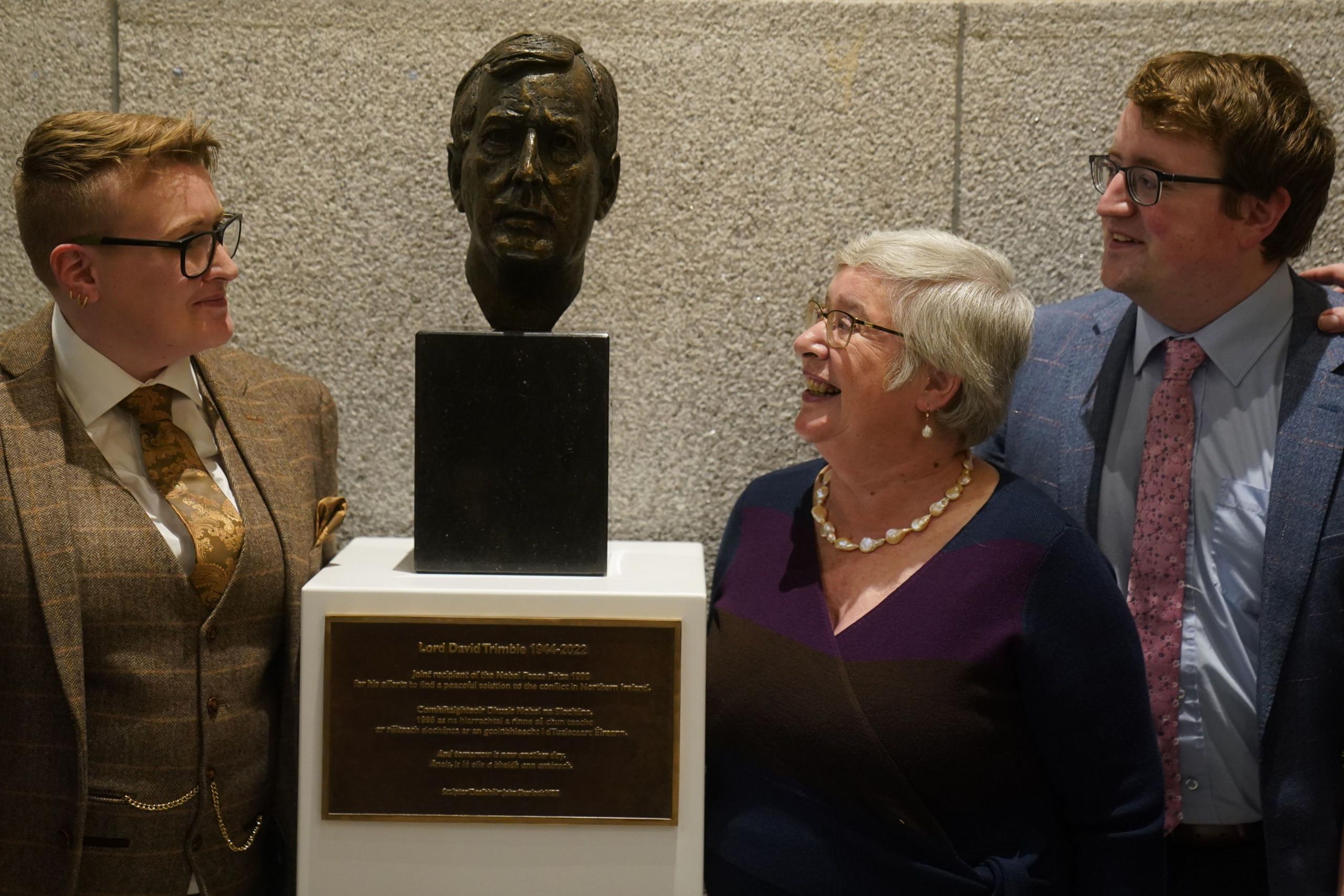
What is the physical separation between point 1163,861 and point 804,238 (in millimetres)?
1476

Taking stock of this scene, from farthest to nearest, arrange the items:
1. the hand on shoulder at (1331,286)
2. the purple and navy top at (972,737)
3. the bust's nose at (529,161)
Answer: the hand on shoulder at (1331,286), the bust's nose at (529,161), the purple and navy top at (972,737)

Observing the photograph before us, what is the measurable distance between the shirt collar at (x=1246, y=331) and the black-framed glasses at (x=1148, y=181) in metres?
0.22

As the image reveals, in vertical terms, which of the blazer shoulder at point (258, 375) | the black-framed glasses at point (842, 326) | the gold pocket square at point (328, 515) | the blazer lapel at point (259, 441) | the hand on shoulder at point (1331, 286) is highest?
the hand on shoulder at point (1331, 286)

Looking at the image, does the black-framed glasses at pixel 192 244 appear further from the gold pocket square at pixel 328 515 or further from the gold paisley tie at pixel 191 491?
the gold pocket square at pixel 328 515

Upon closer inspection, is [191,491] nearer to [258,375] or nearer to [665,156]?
[258,375]

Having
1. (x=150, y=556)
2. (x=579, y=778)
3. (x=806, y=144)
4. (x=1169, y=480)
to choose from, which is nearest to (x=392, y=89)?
(x=806, y=144)

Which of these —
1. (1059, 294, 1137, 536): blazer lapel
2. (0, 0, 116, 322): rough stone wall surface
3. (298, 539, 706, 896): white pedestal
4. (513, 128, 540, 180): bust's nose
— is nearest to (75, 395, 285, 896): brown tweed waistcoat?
(298, 539, 706, 896): white pedestal

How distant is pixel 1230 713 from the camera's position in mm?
2115

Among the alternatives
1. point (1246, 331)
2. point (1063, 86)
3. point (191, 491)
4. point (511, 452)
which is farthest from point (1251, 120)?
point (191, 491)

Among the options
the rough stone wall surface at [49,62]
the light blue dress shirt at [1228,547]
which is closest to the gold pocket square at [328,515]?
the rough stone wall surface at [49,62]

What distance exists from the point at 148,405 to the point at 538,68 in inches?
33.9

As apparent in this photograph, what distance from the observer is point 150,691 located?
185 cm

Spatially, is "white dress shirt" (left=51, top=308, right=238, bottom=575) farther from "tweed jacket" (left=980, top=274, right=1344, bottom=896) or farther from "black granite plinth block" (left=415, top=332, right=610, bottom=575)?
"tweed jacket" (left=980, top=274, right=1344, bottom=896)

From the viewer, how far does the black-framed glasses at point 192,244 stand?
1885 millimetres
